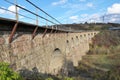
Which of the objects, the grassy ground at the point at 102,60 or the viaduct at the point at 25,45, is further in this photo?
the grassy ground at the point at 102,60

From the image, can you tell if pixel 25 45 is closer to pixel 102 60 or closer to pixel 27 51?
pixel 27 51

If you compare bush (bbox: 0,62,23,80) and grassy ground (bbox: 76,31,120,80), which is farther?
grassy ground (bbox: 76,31,120,80)

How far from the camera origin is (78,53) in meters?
34.3

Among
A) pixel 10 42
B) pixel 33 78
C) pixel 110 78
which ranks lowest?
pixel 110 78

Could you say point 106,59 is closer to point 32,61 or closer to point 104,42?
point 104,42

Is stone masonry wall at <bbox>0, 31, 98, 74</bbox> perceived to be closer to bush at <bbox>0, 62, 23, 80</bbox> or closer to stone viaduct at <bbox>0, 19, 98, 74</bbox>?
stone viaduct at <bbox>0, 19, 98, 74</bbox>

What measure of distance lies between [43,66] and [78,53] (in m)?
19.6

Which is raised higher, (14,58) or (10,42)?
(10,42)

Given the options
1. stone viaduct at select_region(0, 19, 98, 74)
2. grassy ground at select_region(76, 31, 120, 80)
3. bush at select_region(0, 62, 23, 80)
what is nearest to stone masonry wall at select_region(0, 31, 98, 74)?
stone viaduct at select_region(0, 19, 98, 74)

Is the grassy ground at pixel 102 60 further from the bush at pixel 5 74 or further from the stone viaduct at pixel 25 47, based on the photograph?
the bush at pixel 5 74

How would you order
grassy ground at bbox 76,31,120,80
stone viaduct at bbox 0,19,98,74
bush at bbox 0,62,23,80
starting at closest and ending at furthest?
bush at bbox 0,62,23,80
stone viaduct at bbox 0,19,98,74
grassy ground at bbox 76,31,120,80

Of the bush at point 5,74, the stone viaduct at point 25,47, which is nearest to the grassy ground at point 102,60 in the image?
the stone viaduct at point 25,47

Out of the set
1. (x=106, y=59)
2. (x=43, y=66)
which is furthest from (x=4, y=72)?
(x=106, y=59)

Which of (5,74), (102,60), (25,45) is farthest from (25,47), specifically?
(102,60)
